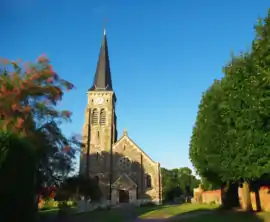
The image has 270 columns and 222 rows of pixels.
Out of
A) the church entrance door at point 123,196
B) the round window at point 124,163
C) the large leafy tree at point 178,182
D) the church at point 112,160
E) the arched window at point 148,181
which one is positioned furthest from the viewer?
the large leafy tree at point 178,182

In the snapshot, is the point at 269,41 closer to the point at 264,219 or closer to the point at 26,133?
the point at 264,219

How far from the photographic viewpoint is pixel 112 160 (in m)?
58.4

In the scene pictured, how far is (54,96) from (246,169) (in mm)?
13800

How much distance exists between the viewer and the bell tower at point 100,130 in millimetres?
56906

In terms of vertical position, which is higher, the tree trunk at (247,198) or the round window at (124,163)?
the round window at (124,163)

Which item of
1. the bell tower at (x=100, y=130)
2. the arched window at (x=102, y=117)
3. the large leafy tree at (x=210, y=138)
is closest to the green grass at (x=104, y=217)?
the large leafy tree at (x=210, y=138)

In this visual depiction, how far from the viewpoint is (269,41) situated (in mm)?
17906

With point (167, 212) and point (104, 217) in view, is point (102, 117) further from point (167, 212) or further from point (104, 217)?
point (104, 217)

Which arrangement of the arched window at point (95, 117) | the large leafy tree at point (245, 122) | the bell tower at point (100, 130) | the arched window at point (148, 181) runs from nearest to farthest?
the large leafy tree at point (245, 122) → the bell tower at point (100, 130) → the arched window at point (148, 181) → the arched window at point (95, 117)

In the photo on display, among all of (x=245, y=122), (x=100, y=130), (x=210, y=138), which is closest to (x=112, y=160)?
(x=100, y=130)

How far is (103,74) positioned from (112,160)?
1774 centimetres

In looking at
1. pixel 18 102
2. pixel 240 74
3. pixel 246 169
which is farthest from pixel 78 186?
pixel 240 74

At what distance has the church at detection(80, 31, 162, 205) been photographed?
56000 mm

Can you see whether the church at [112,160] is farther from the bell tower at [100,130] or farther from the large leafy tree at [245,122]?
the large leafy tree at [245,122]
